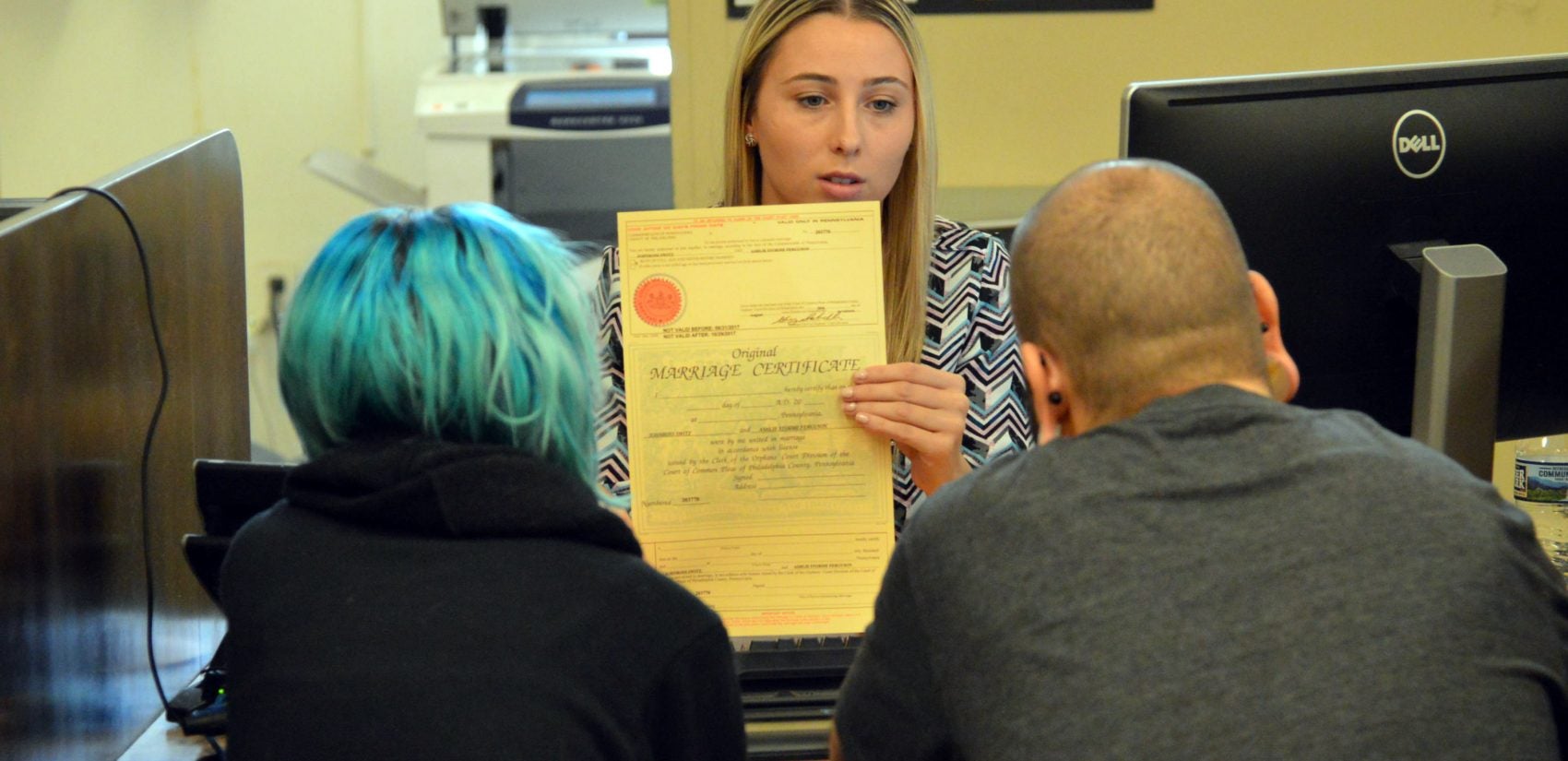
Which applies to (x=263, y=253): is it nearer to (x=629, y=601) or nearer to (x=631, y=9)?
(x=631, y=9)

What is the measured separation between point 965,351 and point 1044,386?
0.58m

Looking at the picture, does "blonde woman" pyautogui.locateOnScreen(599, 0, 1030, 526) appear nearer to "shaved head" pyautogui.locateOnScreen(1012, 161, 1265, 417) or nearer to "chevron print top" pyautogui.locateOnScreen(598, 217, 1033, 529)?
"chevron print top" pyautogui.locateOnScreen(598, 217, 1033, 529)

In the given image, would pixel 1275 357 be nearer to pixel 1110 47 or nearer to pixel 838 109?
pixel 838 109

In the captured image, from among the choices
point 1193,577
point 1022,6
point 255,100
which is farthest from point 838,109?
point 255,100

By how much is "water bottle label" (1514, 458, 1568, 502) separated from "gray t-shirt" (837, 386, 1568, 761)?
2.44 feet

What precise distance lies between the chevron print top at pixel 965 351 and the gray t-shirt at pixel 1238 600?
614 millimetres

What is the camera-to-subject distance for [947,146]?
251cm

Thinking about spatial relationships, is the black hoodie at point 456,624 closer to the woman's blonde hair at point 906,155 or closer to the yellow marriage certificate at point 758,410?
the yellow marriage certificate at point 758,410

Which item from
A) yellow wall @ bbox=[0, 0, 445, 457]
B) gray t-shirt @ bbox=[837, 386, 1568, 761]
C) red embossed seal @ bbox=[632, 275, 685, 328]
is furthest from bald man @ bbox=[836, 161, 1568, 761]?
yellow wall @ bbox=[0, 0, 445, 457]

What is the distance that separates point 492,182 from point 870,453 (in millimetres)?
2226

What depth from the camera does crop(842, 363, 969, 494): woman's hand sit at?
1.30m

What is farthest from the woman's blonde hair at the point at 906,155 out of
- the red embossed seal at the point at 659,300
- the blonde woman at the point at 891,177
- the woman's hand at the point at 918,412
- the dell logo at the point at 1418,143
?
the dell logo at the point at 1418,143

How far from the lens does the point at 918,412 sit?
1.33 metres

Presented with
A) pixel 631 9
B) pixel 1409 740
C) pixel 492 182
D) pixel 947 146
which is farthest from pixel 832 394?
pixel 631 9
